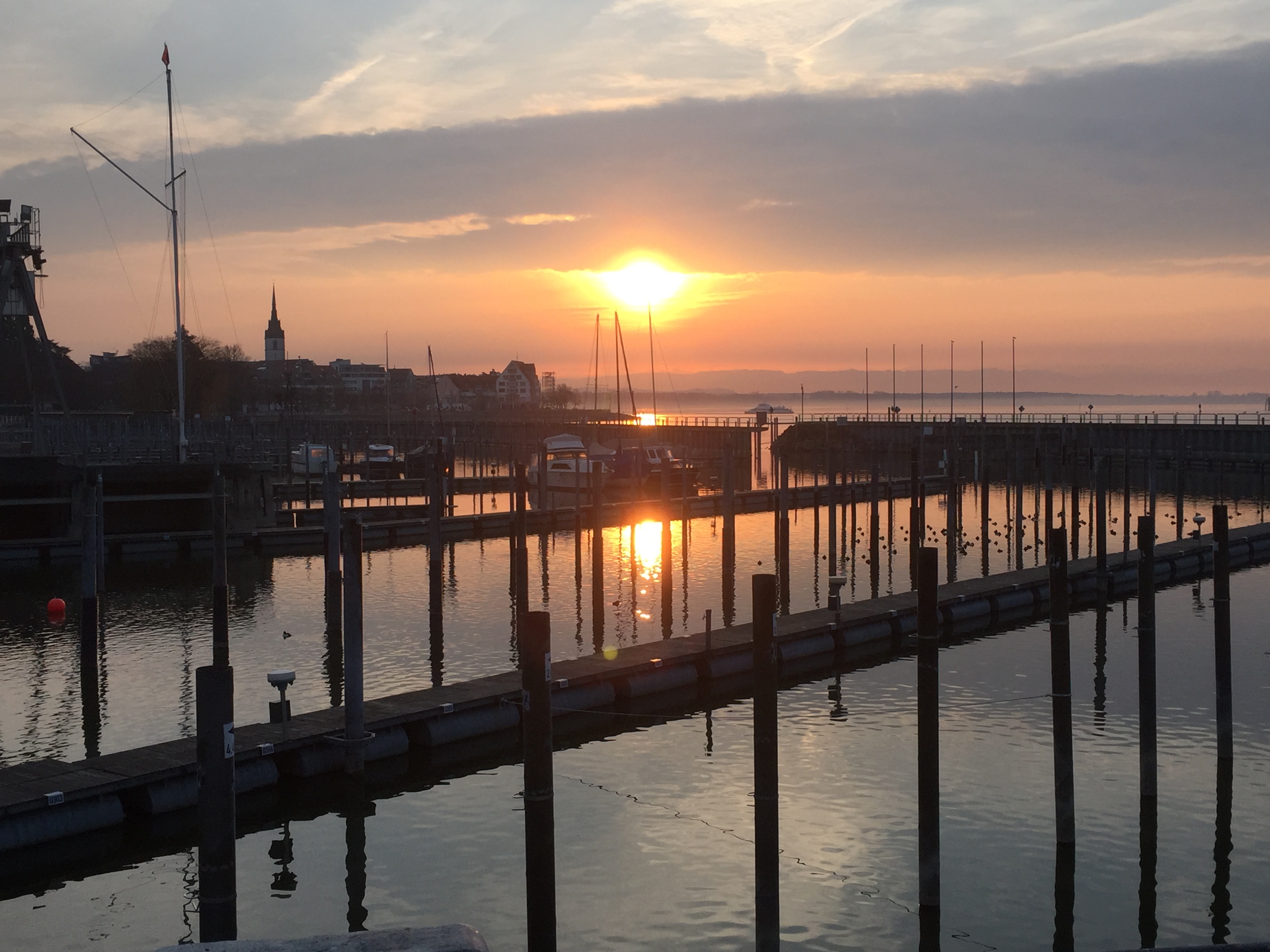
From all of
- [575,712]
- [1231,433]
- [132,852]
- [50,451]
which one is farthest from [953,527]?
[1231,433]

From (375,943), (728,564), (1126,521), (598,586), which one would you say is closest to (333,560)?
(598,586)

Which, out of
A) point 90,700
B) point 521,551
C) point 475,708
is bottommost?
point 90,700

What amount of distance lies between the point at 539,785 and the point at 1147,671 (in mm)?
9498

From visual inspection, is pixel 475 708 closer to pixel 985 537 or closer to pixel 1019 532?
pixel 1019 532

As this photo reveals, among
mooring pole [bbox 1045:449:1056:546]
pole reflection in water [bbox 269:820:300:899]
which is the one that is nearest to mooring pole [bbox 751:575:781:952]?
pole reflection in water [bbox 269:820:300:899]

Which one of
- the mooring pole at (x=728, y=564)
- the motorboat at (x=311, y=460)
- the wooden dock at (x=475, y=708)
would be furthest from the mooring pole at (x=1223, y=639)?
the motorboat at (x=311, y=460)

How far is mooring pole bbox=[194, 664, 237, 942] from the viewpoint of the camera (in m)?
9.97

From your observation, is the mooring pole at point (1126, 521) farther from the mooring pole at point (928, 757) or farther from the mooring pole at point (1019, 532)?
the mooring pole at point (928, 757)

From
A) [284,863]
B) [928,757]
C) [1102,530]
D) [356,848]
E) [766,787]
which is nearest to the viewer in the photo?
[766,787]

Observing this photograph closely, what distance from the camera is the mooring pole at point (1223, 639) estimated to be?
59.0ft

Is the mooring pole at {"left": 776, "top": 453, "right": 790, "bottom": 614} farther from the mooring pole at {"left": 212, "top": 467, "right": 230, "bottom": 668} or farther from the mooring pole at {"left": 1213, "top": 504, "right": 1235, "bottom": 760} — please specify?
the mooring pole at {"left": 1213, "top": 504, "right": 1235, "bottom": 760}

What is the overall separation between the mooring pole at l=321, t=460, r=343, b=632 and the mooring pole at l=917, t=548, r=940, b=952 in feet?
54.2

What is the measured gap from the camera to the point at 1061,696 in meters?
14.7

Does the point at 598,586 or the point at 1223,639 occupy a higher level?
the point at 1223,639
